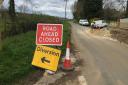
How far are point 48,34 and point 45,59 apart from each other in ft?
3.06

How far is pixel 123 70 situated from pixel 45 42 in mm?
3016

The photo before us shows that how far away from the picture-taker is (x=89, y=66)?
12484mm

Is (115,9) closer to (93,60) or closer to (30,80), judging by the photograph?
(93,60)

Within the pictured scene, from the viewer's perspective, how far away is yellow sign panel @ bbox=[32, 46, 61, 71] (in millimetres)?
10945

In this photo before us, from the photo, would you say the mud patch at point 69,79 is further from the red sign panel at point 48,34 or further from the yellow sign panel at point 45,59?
the red sign panel at point 48,34

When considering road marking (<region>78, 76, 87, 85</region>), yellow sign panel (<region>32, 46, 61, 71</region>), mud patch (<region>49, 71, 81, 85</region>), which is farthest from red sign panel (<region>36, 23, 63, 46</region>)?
road marking (<region>78, 76, 87, 85</region>)

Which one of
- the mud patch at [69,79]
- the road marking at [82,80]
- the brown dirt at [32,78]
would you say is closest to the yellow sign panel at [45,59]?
the brown dirt at [32,78]

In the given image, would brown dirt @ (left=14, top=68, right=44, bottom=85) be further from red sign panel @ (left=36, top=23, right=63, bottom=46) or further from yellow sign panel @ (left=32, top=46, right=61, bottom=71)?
red sign panel @ (left=36, top=23, right=63, bottom=46)

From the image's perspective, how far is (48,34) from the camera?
11273mm

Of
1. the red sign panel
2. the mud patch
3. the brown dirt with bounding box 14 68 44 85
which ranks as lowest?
the mud patch

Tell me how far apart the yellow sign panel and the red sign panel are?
0.32 m

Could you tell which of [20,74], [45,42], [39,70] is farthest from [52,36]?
[20,74]

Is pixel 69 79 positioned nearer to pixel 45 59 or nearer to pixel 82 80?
pixel 82 80

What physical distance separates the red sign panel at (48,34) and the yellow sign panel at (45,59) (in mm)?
319
